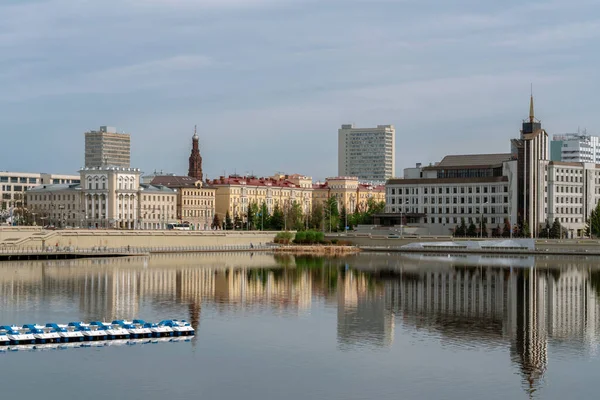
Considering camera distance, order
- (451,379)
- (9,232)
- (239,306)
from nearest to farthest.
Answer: (451,379) < (239,306) < (9,232)

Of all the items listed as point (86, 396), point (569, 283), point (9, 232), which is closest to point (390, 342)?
point (86, 396)

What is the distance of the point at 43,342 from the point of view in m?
55.9

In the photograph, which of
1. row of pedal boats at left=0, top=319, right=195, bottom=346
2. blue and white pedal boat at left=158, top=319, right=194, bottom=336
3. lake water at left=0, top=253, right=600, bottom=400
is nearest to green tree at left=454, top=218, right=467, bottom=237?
lake water at left=0, top=253, right=600, bottom=400

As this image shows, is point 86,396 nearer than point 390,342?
Yes

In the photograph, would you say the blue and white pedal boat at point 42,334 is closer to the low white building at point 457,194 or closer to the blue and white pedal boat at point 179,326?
the blue and white pedal boat at point 179,326

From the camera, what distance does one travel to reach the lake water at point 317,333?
4625 centimetres

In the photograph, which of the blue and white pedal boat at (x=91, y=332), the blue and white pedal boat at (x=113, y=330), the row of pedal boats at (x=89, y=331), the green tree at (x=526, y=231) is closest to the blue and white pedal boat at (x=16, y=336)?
the row of pedal boats at (x=89, y=331)

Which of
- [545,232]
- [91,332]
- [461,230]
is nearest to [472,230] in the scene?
[461,230]

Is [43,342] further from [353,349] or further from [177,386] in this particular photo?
[353,349]

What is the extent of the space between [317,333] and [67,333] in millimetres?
15053

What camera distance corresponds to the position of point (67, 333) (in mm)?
56938

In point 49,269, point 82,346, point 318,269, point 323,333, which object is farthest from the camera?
point 318,269

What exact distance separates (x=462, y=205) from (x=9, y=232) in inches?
3258

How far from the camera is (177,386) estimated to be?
45.8 m
